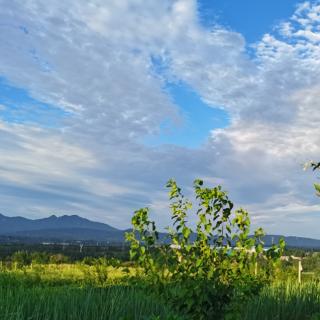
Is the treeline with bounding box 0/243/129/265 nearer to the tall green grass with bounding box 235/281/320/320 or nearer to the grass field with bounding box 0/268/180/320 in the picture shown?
the grass field with bounding box 0/268/180/320

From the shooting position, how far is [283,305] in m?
9.16

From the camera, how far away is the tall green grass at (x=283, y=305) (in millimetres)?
8593

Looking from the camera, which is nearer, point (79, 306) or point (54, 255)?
point (79, 306)

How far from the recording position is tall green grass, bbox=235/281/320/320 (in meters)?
8.59

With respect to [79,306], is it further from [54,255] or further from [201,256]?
[54,255]

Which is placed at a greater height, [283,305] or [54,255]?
[54,255]

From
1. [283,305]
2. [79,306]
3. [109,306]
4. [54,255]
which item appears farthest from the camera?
[54,255]

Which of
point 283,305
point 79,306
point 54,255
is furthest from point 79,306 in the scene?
point 54,255

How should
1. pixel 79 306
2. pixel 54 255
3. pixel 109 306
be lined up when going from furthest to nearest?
pixel 54 255, pixel 109 306, pixel 79 306

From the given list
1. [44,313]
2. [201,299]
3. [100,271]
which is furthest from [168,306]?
[100,271]

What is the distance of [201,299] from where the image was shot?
260 inches

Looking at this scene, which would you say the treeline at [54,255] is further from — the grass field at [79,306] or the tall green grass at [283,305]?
the tall green grass at [283,305]

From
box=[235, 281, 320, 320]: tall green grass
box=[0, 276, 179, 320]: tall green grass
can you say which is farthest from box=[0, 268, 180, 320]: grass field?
box=[235, 281, 320, 320]: tall green grass

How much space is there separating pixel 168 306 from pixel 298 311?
11.2 feet
